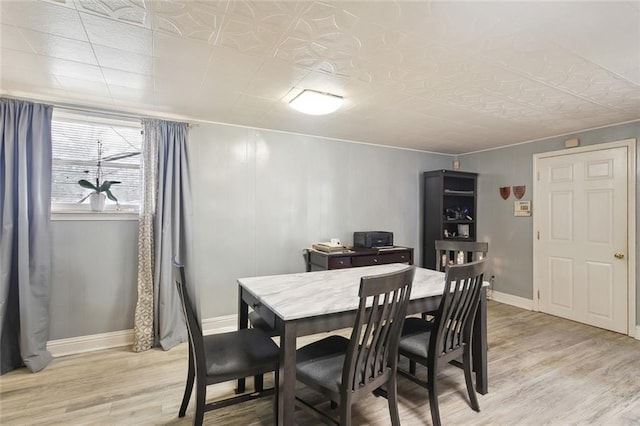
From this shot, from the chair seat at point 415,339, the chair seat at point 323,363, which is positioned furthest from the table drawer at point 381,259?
the chair seat at point 323,363

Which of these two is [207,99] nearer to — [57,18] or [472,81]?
[57,18]

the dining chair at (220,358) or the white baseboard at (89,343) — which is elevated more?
the dining chair at (220,358)

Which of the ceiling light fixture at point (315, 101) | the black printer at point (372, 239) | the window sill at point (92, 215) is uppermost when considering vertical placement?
the ceiling light fixture at point (315, 101)

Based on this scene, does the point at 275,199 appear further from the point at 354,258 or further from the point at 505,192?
the point at 505,192

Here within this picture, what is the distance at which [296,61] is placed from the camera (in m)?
2.05

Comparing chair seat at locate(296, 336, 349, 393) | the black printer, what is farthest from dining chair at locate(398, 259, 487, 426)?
the black printer

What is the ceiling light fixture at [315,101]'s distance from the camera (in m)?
2.55

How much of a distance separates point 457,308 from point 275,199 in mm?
2432

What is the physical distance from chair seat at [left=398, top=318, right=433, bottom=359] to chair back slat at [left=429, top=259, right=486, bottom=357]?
85 mm

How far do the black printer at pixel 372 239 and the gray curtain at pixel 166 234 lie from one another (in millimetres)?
2052

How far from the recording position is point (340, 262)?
11.8 ft

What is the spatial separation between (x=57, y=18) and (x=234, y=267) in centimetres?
257

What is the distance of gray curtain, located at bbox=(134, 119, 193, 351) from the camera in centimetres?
306

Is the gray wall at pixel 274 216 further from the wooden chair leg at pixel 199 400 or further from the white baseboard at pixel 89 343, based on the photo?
the wooden chair leg at pixel 199 400
